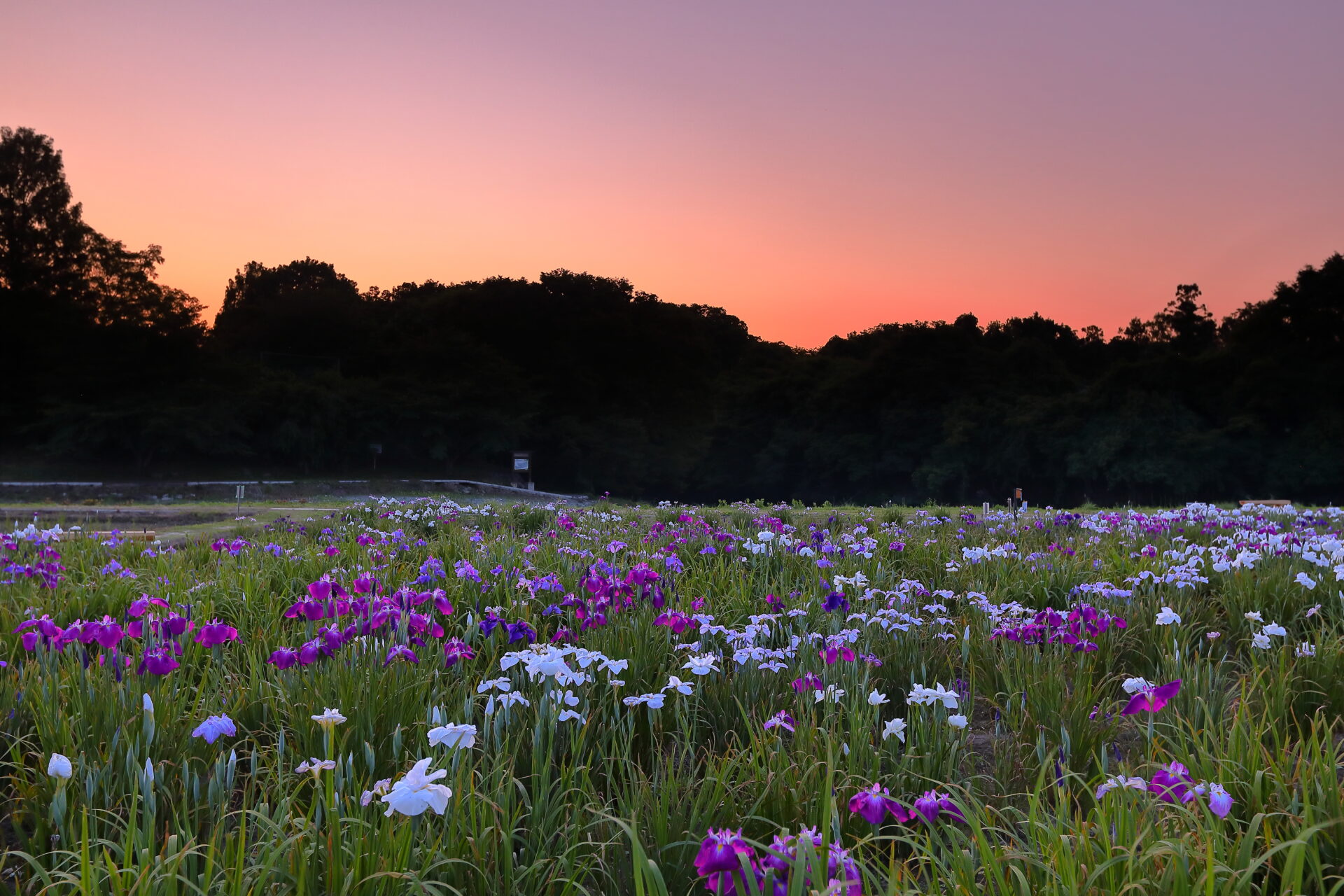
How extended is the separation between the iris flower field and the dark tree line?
28.3 metres

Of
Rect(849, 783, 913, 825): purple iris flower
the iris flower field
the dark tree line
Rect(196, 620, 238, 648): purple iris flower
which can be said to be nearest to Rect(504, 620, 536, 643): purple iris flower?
the iris flower field

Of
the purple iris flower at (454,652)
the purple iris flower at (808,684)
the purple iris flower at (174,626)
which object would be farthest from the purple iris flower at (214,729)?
the purple iris flower at (808,684)

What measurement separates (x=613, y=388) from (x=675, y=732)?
41.3 meters

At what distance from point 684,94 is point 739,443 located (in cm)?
3067

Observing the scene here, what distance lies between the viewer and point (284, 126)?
15.8 metres

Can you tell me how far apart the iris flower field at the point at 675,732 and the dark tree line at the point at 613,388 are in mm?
28326

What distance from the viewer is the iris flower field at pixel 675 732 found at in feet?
5.22

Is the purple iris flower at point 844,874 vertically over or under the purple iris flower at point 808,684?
over

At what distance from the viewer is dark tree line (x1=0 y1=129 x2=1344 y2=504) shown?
97.8 feet

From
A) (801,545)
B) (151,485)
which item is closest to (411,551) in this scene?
(801,545)

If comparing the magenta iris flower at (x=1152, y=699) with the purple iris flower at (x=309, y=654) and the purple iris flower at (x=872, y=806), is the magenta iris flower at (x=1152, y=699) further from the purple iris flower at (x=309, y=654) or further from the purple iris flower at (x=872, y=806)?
the purple iris flower at (x=309, y=654)

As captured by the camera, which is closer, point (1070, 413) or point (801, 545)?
point (801, 545)

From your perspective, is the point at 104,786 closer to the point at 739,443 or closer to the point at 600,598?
the point at 600,598

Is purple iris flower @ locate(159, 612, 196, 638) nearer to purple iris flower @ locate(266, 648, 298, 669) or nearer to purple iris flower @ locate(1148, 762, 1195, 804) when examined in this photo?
purple iris flower @ locate(266, 648, 298, 669)
